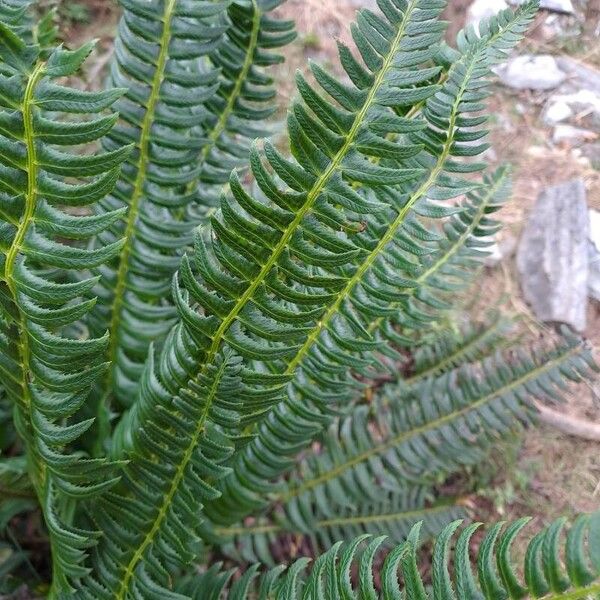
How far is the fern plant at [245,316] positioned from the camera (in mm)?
780

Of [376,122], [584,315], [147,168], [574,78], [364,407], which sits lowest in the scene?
[364,407]

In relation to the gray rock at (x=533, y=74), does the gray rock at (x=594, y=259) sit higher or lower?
lower

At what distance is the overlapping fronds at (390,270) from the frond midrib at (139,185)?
353 mm

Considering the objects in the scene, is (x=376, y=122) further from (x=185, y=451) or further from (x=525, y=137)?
(x=525, y=137)

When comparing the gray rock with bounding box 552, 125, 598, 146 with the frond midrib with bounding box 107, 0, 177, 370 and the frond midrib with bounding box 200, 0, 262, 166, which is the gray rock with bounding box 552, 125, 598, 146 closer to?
the frond midrib with bounding box 200, 0, 262, 166

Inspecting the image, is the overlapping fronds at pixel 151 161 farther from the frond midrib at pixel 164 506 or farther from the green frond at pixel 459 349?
the green frond at pixel 459 349

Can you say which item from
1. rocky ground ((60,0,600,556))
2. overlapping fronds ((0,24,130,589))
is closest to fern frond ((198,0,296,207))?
overlapping fronds ((0,24,130,589))

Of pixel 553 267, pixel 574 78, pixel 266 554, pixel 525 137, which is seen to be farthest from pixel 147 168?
pixel 574 78

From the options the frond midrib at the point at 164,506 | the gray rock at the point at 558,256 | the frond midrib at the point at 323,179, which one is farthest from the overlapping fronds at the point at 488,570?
the gray rock at the point at 558,256

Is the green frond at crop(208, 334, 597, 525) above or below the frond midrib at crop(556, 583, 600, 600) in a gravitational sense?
below

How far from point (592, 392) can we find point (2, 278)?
169 cm

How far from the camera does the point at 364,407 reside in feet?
5.04

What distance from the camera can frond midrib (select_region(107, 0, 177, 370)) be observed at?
3.67 feet

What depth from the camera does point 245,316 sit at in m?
0.88
